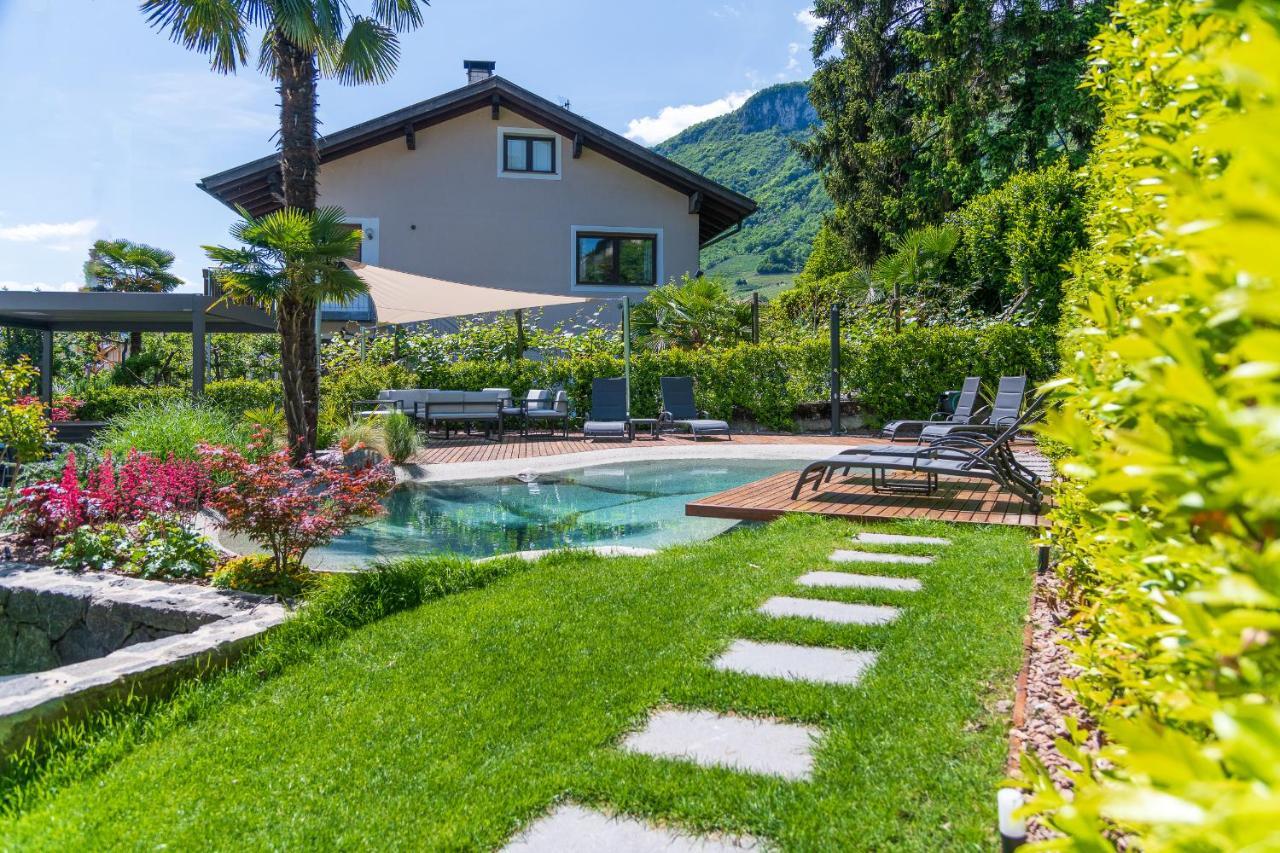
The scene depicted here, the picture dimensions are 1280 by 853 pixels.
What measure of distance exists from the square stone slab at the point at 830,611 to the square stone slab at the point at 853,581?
28cm

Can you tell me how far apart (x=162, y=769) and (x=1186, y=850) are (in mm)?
3023

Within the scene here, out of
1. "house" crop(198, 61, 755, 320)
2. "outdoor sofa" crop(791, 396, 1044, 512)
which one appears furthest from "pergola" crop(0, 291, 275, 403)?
"outdoor sofa" crop(791, 396, 1044, 512)

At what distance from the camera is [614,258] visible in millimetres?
21266

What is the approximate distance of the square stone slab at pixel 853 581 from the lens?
4309 mm

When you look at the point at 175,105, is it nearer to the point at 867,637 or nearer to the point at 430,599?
the point at 430,599

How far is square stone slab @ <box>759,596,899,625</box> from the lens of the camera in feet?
12.4

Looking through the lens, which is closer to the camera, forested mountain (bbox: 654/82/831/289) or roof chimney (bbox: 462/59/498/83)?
roof chimney (bbox: 462/59/498/83)

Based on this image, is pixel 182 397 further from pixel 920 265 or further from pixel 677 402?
pixel 920 265

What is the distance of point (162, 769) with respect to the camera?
2729mm

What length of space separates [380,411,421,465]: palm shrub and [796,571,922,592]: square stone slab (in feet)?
25.3

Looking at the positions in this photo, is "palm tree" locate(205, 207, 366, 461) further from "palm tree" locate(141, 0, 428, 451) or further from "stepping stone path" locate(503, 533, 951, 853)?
"stepping stone path" locate(503, 533, 951, 853)

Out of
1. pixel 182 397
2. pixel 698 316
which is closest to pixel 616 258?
pixel 698 316

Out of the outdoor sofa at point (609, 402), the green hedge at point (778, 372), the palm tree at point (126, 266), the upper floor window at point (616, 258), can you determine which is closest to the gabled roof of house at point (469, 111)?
the upper floor window at point (616, 258)

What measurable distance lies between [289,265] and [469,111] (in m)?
13.7
